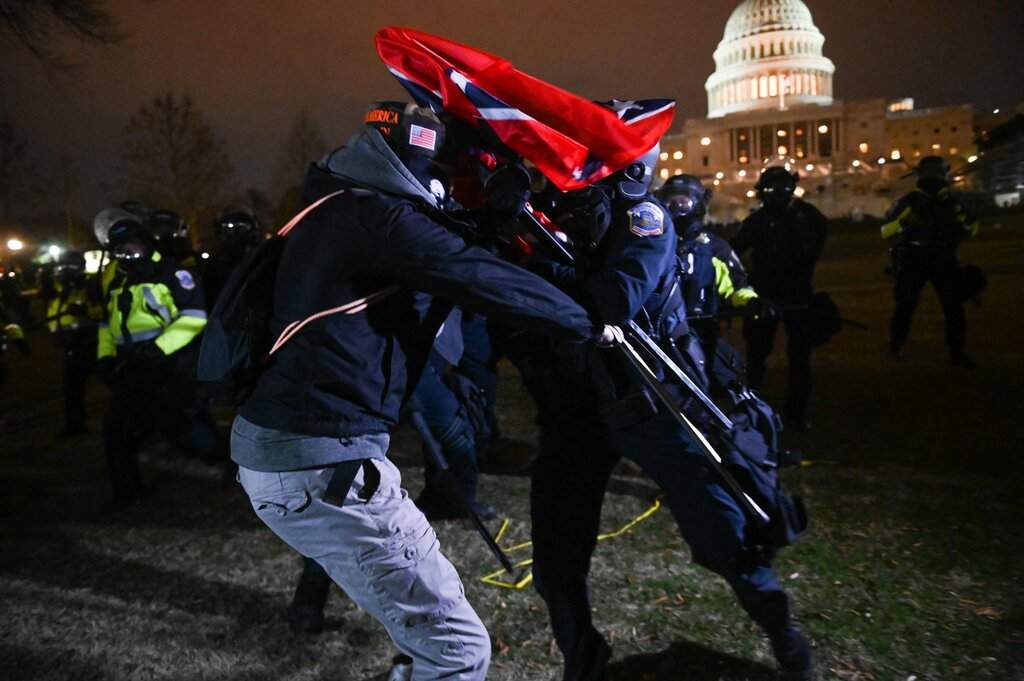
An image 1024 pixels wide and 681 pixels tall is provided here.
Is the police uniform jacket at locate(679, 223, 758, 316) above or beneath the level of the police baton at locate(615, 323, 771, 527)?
above

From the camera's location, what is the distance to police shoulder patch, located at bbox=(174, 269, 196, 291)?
18.0 feet

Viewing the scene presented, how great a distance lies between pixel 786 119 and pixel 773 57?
8682 millimetres

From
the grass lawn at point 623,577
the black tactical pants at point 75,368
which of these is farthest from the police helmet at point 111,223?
the grass lawn at point 623,577

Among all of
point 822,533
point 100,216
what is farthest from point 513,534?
point 100,216

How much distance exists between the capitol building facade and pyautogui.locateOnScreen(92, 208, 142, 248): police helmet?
90.1 meters

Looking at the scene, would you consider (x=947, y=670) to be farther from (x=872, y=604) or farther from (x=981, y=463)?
(x=981, y=463)

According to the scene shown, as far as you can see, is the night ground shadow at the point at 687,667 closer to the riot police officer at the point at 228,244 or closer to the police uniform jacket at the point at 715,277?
the police uniform jacket at the point at 715,277

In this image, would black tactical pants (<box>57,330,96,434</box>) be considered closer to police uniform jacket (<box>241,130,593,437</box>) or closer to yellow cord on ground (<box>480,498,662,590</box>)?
yellow cord on ground (<box>480,498,662,590</box>)

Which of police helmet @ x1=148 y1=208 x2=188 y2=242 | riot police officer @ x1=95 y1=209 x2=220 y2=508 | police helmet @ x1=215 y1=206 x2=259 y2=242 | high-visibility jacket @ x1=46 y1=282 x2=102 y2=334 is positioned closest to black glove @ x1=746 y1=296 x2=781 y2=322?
riot police officer @ x1=95 y1=209 x2=220 y2=508

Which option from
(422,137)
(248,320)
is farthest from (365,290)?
(422,137)

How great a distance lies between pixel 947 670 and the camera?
3188mm

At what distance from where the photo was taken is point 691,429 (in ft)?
9.21

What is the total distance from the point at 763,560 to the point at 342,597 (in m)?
2.17

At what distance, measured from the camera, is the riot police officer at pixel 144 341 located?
17.6ft
